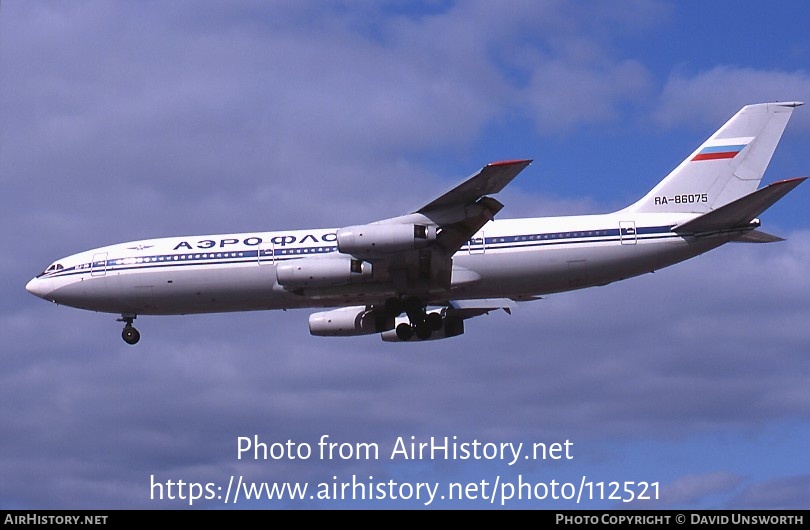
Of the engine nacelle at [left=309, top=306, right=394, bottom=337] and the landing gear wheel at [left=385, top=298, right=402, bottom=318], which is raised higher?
the engine nacelle at [left=309, top=306, right=394, bottom=337]

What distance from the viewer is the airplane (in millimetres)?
37188

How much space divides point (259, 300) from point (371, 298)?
3.56m

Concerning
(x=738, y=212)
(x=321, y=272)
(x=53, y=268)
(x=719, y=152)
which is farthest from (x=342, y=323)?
(x=738, y=212)

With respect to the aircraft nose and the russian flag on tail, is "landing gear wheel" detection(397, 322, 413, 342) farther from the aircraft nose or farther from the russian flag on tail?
the aircraft nose

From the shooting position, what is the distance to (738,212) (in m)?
37.1

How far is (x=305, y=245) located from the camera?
40.0 m

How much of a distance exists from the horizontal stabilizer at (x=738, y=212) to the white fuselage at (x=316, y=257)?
0.41 meters

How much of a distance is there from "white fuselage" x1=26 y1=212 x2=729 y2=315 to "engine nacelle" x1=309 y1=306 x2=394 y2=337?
120 inches

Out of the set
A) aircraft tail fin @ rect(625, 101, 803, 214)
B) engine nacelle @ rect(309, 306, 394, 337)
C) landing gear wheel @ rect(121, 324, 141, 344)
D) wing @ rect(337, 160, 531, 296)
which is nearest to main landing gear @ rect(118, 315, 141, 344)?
landing gear wheel @ rect(121, 324, 141, 344)

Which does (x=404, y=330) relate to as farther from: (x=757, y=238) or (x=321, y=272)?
(x=757, y=238)

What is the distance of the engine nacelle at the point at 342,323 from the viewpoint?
144ft

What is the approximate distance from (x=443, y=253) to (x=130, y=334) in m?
11.5

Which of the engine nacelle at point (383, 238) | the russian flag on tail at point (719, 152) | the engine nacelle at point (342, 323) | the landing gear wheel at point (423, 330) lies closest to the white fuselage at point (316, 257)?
the landing gear wheel at point (423, 330)

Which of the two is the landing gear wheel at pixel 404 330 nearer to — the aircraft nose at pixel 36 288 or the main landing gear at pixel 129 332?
the main landing gear at pixel 129 332
